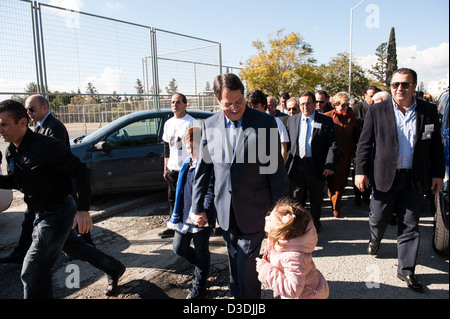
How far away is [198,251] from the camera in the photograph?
9.59ft

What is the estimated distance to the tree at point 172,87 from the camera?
9.51m

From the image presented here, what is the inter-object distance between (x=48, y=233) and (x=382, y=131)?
320cm

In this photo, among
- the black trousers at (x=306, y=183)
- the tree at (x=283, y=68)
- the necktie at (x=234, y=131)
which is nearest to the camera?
the necktie at (x=234, y=131)

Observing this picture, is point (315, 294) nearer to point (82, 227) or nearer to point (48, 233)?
point (82, 227)

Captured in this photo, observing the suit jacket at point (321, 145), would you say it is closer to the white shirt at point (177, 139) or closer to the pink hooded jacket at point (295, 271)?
the white shirt at point (177, 139)

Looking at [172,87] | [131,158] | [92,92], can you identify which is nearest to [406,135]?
[131,158]

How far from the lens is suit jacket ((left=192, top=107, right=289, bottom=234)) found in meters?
2.41

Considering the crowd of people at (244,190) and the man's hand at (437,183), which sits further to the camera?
the man's hand at (437,183)

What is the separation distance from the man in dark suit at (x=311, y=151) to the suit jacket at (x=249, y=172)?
2012 millimetres

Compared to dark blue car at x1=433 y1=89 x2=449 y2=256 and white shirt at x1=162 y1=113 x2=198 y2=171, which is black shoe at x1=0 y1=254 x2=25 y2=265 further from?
dark blue car at x1=433 y1=89 x2=449 y2=256

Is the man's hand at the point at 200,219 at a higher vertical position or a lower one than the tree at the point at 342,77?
lower

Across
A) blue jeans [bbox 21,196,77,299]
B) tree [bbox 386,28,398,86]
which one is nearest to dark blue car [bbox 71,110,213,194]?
blue jeans [bbox 21,196,77,299]

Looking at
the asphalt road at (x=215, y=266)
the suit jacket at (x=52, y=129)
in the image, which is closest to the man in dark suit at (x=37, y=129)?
the suit jacket at (x=52, y=129)
